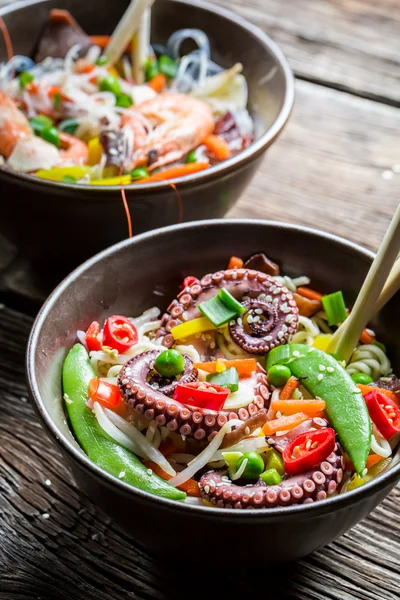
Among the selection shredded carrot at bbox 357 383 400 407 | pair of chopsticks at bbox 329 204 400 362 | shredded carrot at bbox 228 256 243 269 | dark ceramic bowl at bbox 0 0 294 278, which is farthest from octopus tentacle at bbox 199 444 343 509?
dark ceramic bowl at bbox 0 0 294 278

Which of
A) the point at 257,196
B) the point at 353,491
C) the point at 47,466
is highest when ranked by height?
the point at 353,491

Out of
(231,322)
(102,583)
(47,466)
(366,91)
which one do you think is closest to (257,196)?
(366,91)

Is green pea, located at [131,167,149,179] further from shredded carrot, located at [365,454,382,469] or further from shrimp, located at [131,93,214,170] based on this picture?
shredded carrot, located at [365,454,382,469]

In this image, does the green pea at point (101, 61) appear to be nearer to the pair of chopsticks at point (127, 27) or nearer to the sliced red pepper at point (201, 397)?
the pair of chopsticks at point (127, 27)

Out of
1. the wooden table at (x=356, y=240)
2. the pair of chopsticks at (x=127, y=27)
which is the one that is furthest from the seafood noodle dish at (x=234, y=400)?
the pair of chopsticks at (x=127, y=27)

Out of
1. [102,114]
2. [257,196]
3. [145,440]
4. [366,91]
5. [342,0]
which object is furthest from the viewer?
[342,0]

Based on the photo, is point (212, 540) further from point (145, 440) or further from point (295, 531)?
point (145, 440)
